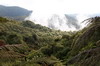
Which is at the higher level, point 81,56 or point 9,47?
Answer: point 9,47

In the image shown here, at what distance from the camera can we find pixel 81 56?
3303 mm

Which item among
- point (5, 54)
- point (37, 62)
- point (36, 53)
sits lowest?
point (36, 53)

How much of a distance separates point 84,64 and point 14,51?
118 centimetres

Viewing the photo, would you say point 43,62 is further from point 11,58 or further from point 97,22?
point 97,22

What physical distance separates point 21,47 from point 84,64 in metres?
1.13

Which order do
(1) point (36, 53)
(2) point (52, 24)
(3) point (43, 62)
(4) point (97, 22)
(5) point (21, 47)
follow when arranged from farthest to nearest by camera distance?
1. (2) point (52, 24)
2. (1) point (36, 53)
3. (4) point (97, 22)
4. (3) point (43, 62)
5. (5) point (21, 47)

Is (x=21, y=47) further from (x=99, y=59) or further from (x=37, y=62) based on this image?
(x=99, y=59)

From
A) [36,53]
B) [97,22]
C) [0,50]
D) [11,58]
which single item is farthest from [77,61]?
[36,53]

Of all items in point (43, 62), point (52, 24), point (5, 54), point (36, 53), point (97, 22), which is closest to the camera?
point (5, 54)

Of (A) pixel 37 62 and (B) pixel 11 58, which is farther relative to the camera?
(A) pixel 37 62

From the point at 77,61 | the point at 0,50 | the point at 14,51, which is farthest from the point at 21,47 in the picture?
the point at 77,61

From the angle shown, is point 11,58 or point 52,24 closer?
point 11,58

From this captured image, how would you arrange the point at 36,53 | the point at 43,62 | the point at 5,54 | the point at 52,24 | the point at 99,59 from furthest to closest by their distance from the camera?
1. the point at 52,24
2. the point at 36,53
3. the point at 43,62
4. the point at 5,54
5. the point at 99,59

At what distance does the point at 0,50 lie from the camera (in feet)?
10.7
